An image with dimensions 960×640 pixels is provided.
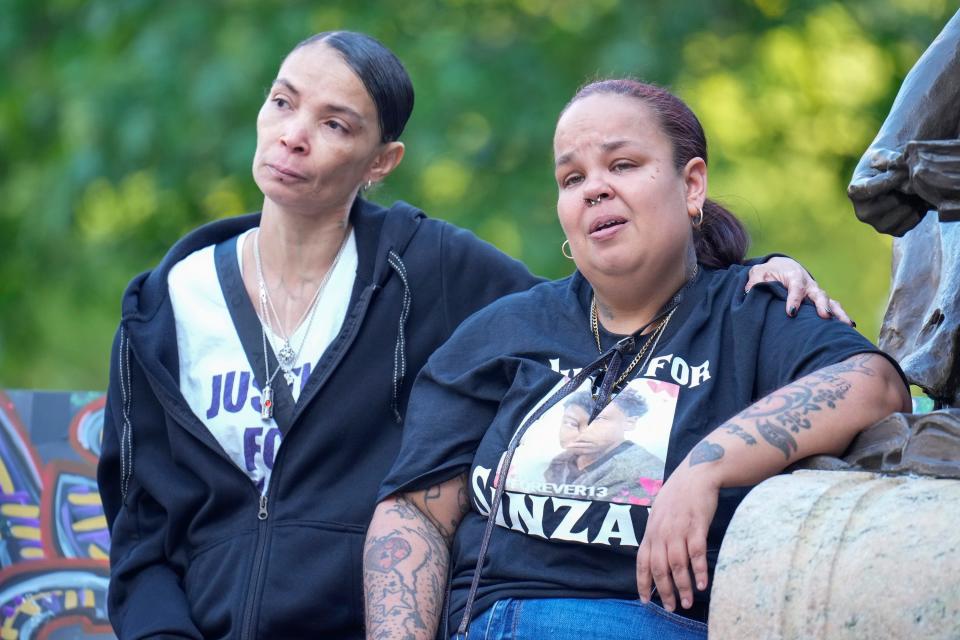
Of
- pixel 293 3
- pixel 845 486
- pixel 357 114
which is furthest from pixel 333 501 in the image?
pixel 293 3

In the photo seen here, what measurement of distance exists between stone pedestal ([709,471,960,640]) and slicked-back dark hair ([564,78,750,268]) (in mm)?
792

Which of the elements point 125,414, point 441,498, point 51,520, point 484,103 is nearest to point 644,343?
point 441,498

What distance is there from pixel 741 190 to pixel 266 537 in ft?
15.7

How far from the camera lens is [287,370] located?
3.40 metres

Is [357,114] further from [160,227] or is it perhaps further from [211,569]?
[160,227]

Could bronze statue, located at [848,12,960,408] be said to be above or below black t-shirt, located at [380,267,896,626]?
above

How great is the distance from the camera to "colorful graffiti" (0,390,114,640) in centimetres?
433

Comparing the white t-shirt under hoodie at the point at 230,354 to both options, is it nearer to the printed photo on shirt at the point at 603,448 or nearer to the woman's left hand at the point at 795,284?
the printed photo on shirt at the point at 603,448

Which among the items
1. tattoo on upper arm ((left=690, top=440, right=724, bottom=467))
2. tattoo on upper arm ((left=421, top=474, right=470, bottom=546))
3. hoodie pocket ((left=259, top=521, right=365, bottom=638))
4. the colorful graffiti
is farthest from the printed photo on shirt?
the colorful graffiti

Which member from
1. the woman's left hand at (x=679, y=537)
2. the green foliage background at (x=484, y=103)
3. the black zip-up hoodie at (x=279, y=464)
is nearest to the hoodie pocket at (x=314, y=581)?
the black zip-up hoodie at (x=279, y=464)

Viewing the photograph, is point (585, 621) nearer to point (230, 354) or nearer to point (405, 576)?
point (405, 576)

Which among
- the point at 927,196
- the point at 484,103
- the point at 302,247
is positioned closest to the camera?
the point at 927,196

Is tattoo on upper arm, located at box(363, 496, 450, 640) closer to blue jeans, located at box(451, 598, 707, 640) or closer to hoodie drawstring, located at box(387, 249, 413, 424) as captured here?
blue jeans, located at box(451, 598, 707, 640)

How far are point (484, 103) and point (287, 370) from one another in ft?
13.1
